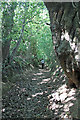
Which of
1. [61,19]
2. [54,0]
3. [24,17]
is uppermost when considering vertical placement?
[24,17]

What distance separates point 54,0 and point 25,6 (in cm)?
495

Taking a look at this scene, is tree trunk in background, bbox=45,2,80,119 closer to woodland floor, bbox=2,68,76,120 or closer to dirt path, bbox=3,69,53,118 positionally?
woodland floor, bbox=2,68,76,120

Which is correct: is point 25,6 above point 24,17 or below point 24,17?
above

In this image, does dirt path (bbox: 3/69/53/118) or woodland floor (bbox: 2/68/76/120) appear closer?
woodland floor (bbox: 2/68/76/120)

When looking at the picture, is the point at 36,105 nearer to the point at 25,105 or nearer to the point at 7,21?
the point at 25,105

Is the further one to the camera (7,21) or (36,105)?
(7,21)

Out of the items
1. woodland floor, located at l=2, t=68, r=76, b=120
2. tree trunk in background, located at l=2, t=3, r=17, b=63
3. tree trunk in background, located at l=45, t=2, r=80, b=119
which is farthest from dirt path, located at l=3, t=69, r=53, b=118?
tree trunk in background, located at l=2, t=3, r=17, b=63

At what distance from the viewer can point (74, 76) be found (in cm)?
420

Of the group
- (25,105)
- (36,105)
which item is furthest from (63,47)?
(25,105)

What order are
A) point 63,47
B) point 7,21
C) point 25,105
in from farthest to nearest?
1. point 7,21
2. point 25,105
3. point 63,47

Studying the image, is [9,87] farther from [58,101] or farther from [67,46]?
[67,46]

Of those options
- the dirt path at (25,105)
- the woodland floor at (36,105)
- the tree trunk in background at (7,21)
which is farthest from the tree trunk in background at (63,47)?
the tree trunk in background at (7,21)

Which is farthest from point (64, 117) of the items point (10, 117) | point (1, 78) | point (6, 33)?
point (6, 33)

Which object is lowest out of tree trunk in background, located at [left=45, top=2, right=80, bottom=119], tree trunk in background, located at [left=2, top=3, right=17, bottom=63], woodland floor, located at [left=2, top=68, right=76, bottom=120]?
woodland floor, located at [left=2, top=68, right=76, bottom=120]
